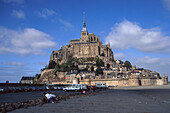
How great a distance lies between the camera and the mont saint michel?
107 metres

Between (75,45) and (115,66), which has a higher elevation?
(75,45)

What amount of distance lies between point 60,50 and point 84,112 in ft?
535

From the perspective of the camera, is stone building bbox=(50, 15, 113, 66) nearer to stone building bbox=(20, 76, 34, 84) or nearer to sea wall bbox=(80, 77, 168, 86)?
stone building bbox=(20, 76, 34, 84)

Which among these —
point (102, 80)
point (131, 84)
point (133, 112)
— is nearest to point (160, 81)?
point (131, 84)

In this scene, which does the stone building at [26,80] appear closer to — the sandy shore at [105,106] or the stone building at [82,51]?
the stone building at [82,51]

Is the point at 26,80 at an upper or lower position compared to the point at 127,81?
upper

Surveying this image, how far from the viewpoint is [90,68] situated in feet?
449

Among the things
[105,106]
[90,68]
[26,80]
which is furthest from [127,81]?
[105,106]

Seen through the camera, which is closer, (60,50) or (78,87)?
(78,87)

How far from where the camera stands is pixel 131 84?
98.4m

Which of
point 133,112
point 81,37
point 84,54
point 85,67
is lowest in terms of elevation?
point 133,112

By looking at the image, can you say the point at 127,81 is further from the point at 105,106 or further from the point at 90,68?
the point at 105,106

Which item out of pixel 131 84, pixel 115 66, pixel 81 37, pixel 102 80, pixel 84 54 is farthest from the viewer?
pixel 81 37

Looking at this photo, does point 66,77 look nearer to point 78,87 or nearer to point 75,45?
point 75,45
